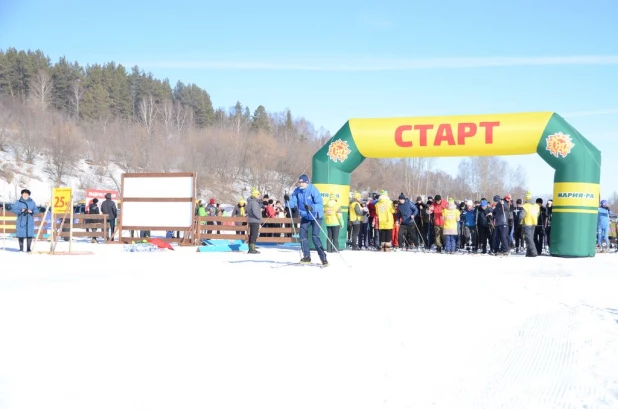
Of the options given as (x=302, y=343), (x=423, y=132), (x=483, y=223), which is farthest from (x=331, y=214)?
(x=302, y=343)

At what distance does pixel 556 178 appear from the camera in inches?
619

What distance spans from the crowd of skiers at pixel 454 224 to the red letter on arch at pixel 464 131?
1.86 meters

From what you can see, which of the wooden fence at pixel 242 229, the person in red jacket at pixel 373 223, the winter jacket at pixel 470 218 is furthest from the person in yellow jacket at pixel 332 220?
the winter jacket at pixel 470 218

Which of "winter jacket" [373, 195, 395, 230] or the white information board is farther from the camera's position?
the white information board

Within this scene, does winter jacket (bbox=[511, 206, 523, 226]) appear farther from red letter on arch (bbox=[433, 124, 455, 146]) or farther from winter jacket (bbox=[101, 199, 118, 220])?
winter jacket (bbox=[101, 199, 118, 220])

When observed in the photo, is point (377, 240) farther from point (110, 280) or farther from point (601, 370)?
point (601, 370)

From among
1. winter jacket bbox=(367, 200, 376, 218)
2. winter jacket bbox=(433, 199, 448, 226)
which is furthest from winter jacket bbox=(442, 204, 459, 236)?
winter jacket bbox=(367, 200, 376, 218)

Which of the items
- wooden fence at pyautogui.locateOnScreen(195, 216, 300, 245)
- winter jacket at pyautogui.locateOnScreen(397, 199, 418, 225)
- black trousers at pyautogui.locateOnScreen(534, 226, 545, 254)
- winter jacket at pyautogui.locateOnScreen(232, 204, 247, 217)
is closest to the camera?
black trousers at pyautogui.locateOnScreen(534, 226, 545, 254)

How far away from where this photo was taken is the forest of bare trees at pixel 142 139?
2276 inches

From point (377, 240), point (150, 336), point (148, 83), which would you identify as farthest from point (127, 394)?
point (148, 83)

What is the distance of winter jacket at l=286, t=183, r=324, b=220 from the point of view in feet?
38.2

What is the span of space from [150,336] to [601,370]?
375 cm

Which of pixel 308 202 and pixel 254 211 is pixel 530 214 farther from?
pixel 254 211

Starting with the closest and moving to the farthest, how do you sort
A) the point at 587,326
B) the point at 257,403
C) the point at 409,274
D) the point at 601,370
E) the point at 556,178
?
the point at 257,403 → the point at 601,370 → the point at 587,326 → the point at 409,274 → the point at 556,178
